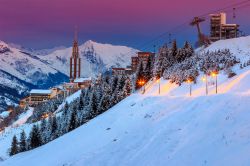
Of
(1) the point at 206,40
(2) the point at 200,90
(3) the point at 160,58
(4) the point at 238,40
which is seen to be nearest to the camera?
(2) the point at 200,90

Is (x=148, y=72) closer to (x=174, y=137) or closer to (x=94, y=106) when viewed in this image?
(x=94, y=106)

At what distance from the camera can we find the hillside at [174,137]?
2808 centimetres

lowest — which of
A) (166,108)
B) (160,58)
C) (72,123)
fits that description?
(72,123)

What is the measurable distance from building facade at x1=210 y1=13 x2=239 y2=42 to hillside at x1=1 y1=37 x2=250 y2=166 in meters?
65.3

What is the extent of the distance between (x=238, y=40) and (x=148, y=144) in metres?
58.3

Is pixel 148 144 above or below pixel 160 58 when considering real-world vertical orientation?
below

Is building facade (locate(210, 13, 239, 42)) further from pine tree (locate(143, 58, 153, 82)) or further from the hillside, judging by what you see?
the hillside

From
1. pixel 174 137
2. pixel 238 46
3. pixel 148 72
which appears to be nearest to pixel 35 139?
pixel 148 72

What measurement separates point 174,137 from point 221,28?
89375 millimetres

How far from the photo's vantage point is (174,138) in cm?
3369

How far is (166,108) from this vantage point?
161ft

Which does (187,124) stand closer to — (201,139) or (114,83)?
(201,139)

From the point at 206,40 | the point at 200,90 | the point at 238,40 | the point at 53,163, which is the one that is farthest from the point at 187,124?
the point at 206,40

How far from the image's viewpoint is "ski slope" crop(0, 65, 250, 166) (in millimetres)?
28031
